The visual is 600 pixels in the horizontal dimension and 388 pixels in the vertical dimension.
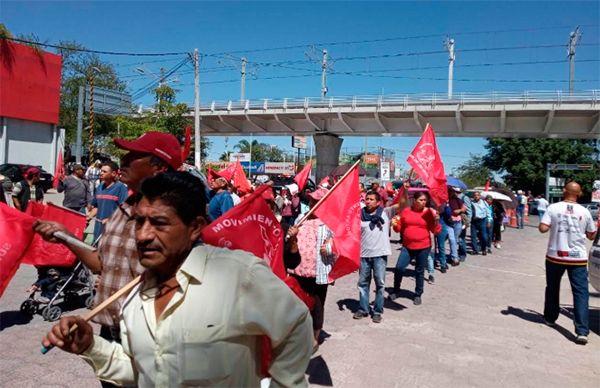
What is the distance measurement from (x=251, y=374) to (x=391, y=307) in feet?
19.2

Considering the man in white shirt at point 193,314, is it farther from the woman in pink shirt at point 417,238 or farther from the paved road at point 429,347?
the woman in pink shirt at point 417,238

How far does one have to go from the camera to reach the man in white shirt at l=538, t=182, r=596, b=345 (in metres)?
5.68

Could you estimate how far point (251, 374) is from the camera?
162 cm

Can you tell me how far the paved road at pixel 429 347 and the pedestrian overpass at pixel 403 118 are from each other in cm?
2638

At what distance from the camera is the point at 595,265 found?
655cm

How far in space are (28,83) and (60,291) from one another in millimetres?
24777

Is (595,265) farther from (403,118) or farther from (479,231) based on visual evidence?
(403,118)

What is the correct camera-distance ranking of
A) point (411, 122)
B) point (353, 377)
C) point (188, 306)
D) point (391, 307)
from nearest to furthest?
point (188, 306) < point (353, 377) < point (391, 307) < point (411, 122)

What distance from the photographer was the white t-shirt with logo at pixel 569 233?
19.2ft

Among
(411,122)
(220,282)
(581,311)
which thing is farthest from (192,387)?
(411,122)

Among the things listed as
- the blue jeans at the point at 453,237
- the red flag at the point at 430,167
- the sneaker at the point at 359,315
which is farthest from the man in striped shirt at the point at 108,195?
the blue jeans at the point at 453,237

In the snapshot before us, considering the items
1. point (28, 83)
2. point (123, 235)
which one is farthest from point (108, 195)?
point (28, 83)

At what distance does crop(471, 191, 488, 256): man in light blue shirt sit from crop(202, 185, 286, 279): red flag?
10.8 meters

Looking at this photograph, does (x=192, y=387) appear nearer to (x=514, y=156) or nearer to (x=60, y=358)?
(x=60, y=358)
